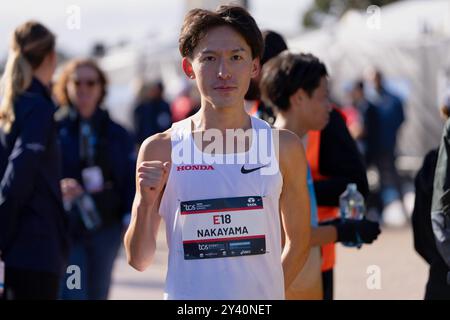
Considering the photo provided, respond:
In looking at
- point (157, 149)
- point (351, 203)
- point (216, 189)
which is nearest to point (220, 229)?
point (216, 189)

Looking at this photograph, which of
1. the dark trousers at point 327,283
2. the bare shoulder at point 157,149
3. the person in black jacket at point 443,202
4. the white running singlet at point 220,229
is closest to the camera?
the white running singlet at point 220,229

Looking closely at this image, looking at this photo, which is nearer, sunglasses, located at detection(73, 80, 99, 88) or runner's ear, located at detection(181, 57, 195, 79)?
runner's ear, located at detection(181, 57, 195, 79)

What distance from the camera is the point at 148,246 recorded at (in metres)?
3.86

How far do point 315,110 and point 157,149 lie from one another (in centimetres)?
168

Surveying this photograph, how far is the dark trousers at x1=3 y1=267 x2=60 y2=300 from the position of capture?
5523 mm

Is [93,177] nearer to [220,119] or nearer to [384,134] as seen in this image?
[220,119]

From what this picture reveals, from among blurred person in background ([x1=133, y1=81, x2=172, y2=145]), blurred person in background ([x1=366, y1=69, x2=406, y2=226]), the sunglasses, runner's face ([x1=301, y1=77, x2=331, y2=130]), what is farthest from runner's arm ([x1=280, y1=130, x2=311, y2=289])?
blurred person in background ([x1=133, y1=81, x2=172, y2=145])

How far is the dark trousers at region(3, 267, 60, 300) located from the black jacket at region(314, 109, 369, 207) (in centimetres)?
147

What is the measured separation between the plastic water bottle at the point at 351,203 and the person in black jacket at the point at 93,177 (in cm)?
204

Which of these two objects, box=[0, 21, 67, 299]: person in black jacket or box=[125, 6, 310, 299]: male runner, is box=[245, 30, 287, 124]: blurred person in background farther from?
box=[125, 6, 310, 299]: male runner

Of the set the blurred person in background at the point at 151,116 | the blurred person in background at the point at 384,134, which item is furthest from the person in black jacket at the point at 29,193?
the blurred person in background at the point at 384,134

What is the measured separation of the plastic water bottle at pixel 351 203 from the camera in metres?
5.55

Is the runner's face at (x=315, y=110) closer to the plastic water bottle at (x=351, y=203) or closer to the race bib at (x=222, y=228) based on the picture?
the plastic water bottle at (x=351, y=203)
